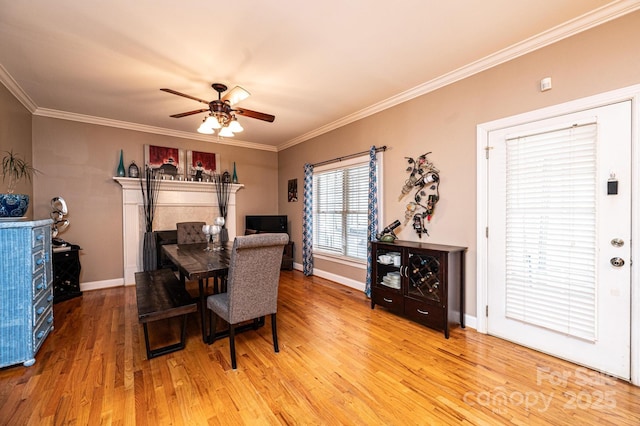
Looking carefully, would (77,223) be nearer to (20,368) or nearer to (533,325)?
(20,368)

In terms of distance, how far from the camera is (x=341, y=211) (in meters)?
4.70

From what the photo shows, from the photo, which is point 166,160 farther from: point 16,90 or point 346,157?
point 346,157

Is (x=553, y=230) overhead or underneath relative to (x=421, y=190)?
underneath

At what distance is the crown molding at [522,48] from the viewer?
6.61 feet

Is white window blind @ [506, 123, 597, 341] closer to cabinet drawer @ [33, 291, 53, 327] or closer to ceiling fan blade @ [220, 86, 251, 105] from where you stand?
ceiling fan blade @ [220, 86, 251, 105]

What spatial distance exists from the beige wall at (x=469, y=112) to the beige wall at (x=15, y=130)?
4.18 m

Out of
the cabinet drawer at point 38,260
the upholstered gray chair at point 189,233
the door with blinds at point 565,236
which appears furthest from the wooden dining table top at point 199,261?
the door with blinds at point 565,236

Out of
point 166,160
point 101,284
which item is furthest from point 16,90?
point 101,284

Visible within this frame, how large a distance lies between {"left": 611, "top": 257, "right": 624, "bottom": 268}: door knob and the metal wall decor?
148 cm

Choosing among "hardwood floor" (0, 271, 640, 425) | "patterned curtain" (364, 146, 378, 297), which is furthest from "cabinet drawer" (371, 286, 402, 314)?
"patterned curtain" (364, 146, 378, 297)

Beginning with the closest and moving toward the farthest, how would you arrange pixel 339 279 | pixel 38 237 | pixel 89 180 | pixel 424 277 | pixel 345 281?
pixel 38 237
pixel 424 277
pixel 89 180
pixel 345 281
pixel 339 279

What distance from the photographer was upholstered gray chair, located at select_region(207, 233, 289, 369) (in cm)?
212

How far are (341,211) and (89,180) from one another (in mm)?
4120

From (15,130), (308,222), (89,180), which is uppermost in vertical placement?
(15,130)
